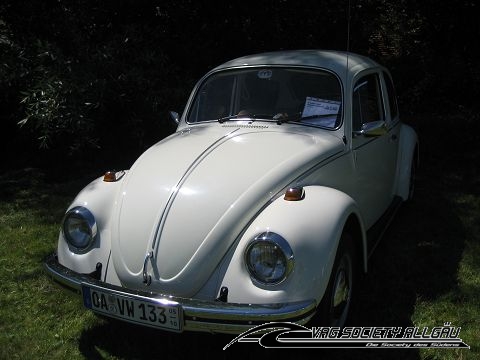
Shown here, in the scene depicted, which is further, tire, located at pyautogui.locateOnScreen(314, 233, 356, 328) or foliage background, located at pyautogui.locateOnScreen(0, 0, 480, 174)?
foliage background, located at pyautogui.locateOnScreen(0, 0, 480, 174)

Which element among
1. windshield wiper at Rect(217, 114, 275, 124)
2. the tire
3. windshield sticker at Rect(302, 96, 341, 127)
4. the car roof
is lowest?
the tire

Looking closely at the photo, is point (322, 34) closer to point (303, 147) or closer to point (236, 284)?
point (303, 147)

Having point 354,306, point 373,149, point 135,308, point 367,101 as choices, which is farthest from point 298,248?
point 367,101

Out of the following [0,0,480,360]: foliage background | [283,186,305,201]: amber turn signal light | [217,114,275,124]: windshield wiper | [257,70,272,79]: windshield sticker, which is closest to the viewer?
[283,186,305,201]: amber turn signal light

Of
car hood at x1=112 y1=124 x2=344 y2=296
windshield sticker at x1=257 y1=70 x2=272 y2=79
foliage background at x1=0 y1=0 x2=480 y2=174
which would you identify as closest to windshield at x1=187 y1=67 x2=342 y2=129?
windshield sticker at x1=257 y1=70 x2=272 y2=79

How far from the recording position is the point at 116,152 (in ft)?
25.6

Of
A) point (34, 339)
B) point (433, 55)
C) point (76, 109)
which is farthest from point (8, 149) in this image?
point (433, 55)

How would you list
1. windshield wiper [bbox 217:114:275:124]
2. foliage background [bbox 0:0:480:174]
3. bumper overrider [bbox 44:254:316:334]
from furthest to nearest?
foliage background [bbox 0:0:480:174] → windshield wiper [bbox 217:114:275:124] → bumper overrider [bbox 44:254:316:334]

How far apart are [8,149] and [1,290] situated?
4818 mm

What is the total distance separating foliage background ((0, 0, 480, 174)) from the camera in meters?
6.11

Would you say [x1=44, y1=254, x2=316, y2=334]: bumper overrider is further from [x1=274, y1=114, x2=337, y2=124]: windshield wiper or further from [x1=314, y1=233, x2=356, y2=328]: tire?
[x1=274, y1=114, x2=337, y2=124]: windshield wiper

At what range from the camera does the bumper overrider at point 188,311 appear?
252 cm

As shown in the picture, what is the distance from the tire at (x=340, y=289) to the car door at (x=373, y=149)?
2.33 ft

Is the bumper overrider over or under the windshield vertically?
under
